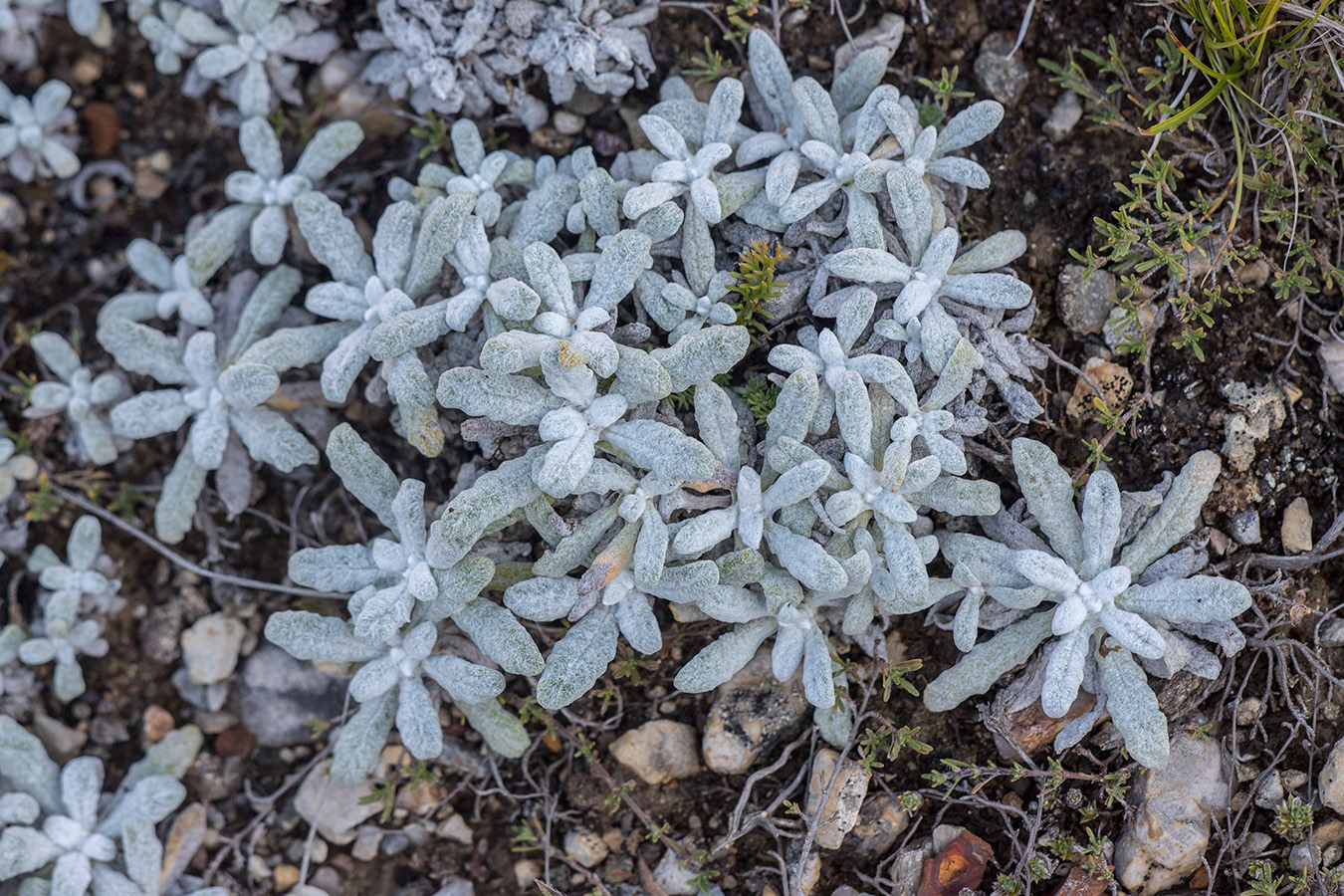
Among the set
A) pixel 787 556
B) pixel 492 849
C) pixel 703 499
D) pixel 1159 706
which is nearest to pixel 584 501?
pixel 703 499

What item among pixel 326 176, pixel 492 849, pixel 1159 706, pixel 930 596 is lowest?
pixel 492 849

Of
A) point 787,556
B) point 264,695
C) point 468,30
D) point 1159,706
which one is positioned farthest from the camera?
point 264,695

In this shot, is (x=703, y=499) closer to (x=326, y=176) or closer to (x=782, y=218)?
(x=782, y=218)

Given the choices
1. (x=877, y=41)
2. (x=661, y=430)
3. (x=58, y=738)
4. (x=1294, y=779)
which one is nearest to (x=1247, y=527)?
(x=1294, y=779)

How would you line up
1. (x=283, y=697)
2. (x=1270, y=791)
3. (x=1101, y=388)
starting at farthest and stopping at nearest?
(x=283, y=697) < (x=1101, y=388) < (x=1270, y=791)

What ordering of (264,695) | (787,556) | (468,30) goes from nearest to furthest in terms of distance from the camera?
(787,556), (468,30), (264,695)

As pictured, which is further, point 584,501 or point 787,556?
point 584,501

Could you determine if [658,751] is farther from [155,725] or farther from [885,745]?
[155,725]
